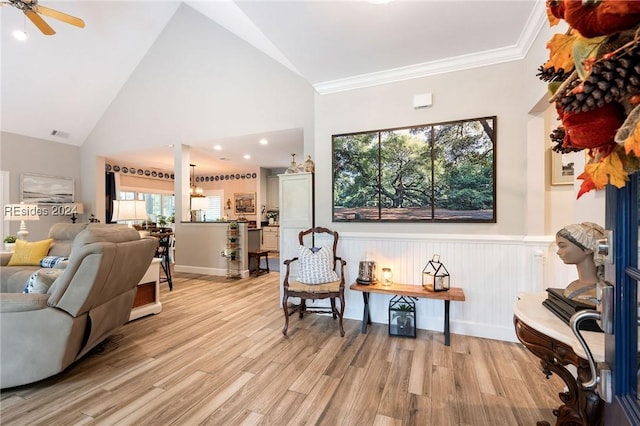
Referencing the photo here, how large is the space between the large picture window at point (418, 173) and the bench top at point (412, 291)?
2.29ft

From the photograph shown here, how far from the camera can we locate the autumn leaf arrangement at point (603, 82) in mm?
443

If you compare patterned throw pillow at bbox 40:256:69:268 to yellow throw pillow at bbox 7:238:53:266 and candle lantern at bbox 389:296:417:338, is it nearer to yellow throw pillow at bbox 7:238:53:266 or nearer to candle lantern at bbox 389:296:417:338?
yellow throw pillow at bbox 7:238:53:266

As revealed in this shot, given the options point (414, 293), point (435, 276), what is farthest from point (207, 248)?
point (435, 276)

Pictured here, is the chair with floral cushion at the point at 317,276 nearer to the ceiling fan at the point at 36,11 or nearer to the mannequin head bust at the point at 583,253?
the mannequin head bust at the point at 583,253

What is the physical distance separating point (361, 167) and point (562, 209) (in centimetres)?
189

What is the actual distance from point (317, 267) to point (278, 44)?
7.19 feet

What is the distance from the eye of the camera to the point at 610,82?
1.49ft

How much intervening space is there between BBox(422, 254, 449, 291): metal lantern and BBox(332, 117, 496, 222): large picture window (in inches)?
17.9

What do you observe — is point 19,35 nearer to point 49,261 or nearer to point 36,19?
point 36,19

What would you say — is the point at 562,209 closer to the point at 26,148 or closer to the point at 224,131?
the point at 224,131

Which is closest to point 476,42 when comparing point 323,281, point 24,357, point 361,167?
point 361,167

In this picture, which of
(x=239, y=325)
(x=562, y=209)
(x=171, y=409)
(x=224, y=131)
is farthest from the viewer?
(x=224, y=131)

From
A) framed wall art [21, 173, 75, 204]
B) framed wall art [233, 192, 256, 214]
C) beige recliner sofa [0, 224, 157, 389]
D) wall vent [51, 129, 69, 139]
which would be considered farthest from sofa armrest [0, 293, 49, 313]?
framed wall art [233, 192, 256, 214]

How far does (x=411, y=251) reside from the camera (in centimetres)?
294
